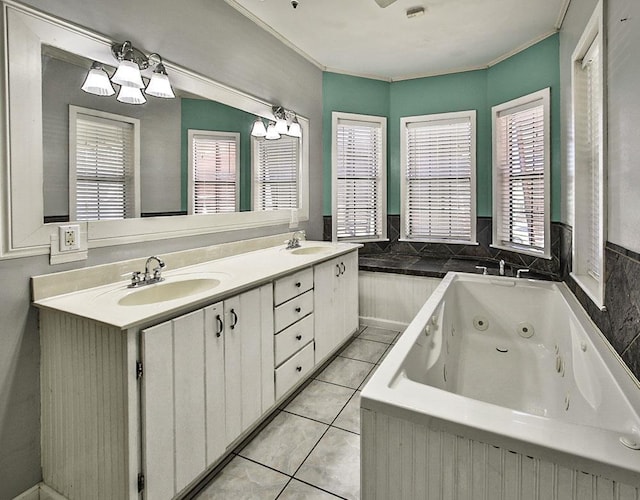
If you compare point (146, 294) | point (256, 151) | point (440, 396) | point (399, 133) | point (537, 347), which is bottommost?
point (537, 347)

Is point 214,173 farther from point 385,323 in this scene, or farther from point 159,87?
point 385,323

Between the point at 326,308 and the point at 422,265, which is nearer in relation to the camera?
the point at 326,308

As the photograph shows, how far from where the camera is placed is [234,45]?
256 cm

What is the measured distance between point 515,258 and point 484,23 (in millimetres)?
2037

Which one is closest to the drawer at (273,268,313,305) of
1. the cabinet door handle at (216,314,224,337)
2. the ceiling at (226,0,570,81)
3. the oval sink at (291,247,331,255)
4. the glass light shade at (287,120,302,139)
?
the cabinet door handle at (216,314,224,337)

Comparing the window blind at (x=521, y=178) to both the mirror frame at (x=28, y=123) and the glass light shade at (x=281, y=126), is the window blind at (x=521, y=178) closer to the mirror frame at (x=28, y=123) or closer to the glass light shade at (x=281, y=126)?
the glass light shade at (x=281, y=126)

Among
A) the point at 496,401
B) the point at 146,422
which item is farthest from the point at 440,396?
the point at 496,401

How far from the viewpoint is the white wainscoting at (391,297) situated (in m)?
3.44

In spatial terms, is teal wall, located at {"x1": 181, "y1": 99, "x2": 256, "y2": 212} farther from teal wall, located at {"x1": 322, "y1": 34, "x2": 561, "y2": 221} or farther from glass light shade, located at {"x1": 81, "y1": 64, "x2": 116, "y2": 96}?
teal wall, located at {"x1": 322, "y1": 34, "x2": 561, "y2": 221}

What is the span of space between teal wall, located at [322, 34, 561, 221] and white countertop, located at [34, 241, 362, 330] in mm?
1597

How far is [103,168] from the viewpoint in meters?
1.74

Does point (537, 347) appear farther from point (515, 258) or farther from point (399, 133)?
point (399, 133)

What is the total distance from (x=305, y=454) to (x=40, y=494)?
115 centimetres

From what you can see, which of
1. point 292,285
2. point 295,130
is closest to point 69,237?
point 292,285
